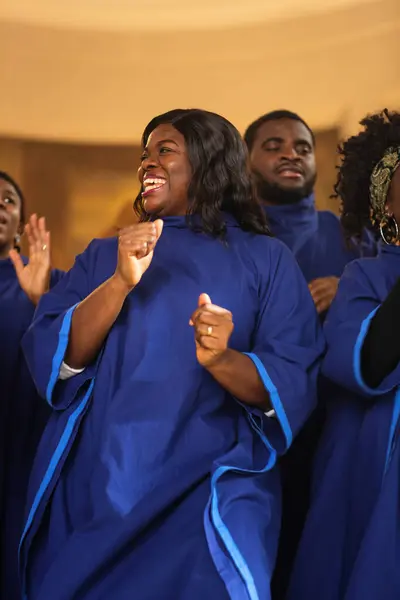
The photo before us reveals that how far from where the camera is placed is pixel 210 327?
1.76 metres

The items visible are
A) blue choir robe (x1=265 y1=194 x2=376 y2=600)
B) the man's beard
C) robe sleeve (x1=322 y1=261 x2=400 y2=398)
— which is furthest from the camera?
the man's beard

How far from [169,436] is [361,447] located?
0.40 meters

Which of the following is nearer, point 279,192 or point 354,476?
point 354,476

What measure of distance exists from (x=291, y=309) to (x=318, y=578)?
56 centimetres

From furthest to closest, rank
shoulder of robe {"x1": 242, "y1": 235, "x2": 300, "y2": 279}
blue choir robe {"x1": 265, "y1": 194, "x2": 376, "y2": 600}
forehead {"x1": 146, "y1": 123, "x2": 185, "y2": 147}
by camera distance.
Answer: blue choir robe {"x1": 265, "y1": 194, "x2": 376, "y2": 600}
forehead {"x1": 146, "y1": 123, "x2": 185, "y2": 147}
shoulder of robe {"x1": 242, "y1": 235, "x2": 300, "y2": 279}

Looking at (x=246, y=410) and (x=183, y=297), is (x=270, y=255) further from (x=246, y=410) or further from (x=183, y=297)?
(x=246, y=410)

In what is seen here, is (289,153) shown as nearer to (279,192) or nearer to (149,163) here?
(279,192)

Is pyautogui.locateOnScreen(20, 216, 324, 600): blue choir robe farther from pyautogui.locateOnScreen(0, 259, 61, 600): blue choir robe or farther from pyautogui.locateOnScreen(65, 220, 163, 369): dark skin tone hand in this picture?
pyautogui.locateOnScreen(0, 259, 61, 600): blue choir robe

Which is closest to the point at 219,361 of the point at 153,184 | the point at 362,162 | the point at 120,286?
the point at 120,286

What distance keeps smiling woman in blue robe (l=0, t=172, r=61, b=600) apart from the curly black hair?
33.1 inches

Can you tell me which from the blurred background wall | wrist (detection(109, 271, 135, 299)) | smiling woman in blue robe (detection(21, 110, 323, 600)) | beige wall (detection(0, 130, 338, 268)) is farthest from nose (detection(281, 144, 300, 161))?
beige wall (detection(0, 130, 338, 268))

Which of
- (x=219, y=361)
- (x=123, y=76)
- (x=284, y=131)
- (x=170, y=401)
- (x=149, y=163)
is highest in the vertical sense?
(x=123, y=76)

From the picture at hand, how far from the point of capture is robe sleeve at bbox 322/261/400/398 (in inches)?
73.7

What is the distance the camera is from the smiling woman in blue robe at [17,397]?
2.46 metres
